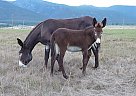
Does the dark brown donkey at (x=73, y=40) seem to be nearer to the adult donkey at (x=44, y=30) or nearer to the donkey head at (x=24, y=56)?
the adult donkey at (x=44, y=30)

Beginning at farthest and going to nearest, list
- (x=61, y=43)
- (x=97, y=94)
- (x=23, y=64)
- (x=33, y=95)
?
(x=23, y=64) < (x=61, y=43) < (x=97, y=94) < (x=33, y=95)

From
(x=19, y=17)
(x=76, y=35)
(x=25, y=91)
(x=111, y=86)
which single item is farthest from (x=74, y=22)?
(x=19, y=17)

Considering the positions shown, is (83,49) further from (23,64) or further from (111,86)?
(23,64)

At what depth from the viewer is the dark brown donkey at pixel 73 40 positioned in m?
8.99

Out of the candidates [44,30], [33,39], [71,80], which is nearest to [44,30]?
[44,30]

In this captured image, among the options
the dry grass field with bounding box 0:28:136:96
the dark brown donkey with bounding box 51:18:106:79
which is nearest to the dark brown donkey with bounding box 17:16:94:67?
the dry grass field with bounding box 0:28:136:96

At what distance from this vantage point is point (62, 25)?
10.6 metres

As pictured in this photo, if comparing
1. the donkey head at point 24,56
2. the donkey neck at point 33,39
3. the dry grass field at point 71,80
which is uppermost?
the donkey neck at point 33,39

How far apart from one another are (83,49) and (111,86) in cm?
153

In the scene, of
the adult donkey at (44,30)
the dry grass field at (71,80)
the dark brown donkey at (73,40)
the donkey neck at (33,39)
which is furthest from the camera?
the donkey neck at (33,39)

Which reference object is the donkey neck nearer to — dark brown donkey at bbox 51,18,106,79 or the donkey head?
the donkey head

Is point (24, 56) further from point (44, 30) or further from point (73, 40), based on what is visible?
point (73, 40)

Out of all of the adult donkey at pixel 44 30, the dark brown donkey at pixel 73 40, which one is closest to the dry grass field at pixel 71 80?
the adult donkey at pixel 44 30

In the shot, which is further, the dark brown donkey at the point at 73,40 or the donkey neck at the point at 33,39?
the donkey neck at the point at 33,39
